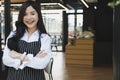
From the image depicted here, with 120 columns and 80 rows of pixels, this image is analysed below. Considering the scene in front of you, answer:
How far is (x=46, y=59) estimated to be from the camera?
1.93 meters

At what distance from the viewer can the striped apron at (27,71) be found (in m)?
1.92

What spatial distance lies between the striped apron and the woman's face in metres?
0.12

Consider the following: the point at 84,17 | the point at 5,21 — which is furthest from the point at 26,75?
the point at 84,17

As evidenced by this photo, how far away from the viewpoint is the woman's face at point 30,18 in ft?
6.41

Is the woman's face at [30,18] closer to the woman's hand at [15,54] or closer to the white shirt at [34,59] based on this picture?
the white shirt at [34,59]

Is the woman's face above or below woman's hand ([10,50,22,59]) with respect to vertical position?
above

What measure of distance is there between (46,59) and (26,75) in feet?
0.53

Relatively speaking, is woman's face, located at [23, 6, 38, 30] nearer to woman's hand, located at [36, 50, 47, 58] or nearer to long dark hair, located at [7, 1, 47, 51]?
long dark hair, located at [7, 1, 47, 51]

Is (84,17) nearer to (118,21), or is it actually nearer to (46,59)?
(118,21)

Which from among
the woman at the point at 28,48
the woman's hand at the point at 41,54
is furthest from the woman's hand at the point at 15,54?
the woman's hand at the point at 41,54

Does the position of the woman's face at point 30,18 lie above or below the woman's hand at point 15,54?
above

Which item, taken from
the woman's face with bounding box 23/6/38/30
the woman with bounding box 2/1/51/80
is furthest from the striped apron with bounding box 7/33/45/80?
A: the woman's face with bounding box 23/6/38/30

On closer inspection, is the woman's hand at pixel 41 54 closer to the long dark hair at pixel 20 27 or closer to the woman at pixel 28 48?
the woman at pixel 28 48

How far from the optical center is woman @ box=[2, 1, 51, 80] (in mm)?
1907
